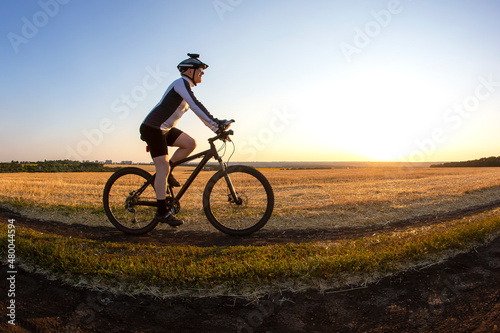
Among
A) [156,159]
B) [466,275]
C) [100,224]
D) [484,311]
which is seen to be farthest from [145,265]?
[100,224]

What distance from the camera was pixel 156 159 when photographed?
571cm

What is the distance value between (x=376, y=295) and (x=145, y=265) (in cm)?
268

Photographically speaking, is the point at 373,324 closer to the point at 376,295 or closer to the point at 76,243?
the point at 376,295

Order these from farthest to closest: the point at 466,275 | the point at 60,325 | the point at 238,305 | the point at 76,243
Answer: the point at 76,243 < the point at 466,275 < the point at 238,305 < the point at 60,325

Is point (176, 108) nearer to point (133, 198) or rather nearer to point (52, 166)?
point (133, 198)

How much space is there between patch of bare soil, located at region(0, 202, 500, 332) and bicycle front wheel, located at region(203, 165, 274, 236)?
8.59ft

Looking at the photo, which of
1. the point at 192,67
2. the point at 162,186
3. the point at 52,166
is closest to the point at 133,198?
the point at 162,186

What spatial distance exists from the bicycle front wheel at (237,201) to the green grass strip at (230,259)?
1.14 m

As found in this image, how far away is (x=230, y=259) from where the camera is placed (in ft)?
13.7

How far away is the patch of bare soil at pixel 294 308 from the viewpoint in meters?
2.66

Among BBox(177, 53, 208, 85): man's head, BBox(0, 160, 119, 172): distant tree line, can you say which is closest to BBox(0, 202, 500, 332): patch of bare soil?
BBox(177, 53, 208, 85): man's head

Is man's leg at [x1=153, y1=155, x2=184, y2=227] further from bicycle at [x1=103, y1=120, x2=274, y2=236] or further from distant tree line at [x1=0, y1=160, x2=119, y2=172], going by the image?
distant tree line at [x1=0, y1=160, x2=119, y2=172]

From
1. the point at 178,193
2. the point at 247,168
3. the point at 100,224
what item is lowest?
the point at 100,224

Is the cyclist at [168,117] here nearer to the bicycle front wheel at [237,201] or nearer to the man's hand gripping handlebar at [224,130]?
the man's hand gripping handlebar at [224,130]
